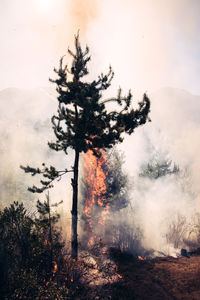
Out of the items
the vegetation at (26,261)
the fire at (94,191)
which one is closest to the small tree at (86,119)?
the vegetation at (26,261)

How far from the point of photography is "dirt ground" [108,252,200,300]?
296 inches

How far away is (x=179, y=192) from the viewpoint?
81.3ft

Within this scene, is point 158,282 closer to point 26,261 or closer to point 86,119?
point 26,261

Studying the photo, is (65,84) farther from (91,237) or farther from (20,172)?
(20,172)

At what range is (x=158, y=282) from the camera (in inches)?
334

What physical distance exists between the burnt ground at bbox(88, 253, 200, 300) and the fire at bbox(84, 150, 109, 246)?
4.53 m

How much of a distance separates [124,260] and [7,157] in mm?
25885

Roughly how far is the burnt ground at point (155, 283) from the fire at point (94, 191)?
4.53 metres

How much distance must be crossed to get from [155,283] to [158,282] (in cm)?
20

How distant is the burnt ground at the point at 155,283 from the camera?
7492 mm

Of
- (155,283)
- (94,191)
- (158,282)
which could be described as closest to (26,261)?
(155,283)

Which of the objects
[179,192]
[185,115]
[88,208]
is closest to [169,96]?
[185,115]

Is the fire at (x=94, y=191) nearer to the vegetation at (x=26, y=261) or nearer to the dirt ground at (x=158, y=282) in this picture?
the dirt ground at (x=158, y=282)

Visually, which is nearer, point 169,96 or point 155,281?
point 155,281
